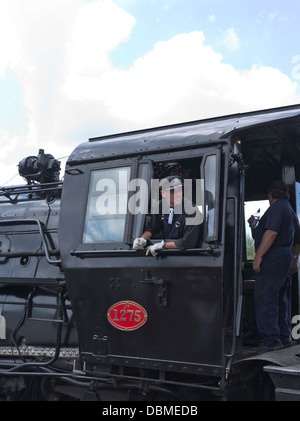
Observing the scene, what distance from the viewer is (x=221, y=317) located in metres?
3.65

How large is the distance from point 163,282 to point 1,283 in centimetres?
234

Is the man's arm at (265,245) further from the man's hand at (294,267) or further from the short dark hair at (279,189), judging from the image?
the man's hand at (294,267)

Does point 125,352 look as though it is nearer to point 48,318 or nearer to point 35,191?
point 48,318

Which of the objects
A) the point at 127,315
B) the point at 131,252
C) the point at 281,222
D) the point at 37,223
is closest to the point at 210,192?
the point at 131,252

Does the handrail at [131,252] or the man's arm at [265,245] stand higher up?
the man's arm at [265,245]

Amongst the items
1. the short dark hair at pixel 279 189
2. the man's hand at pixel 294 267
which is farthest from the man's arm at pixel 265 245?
the man's hand at pixel 294 267

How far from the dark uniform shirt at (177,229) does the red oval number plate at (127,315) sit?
65 cm

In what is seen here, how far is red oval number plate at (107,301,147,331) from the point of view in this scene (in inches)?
156

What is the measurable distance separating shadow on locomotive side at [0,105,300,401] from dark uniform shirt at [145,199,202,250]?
0.19 ft

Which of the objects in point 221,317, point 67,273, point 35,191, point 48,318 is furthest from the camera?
point 35,191

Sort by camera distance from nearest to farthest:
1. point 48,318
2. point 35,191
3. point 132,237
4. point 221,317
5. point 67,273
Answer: point 221,317
point 132,237
point 67,273
point 48,318
point 35,191

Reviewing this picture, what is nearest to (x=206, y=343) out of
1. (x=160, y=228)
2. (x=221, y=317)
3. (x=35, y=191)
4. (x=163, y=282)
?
(x=221, y=317)

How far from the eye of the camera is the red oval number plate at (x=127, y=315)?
13.0 ft
